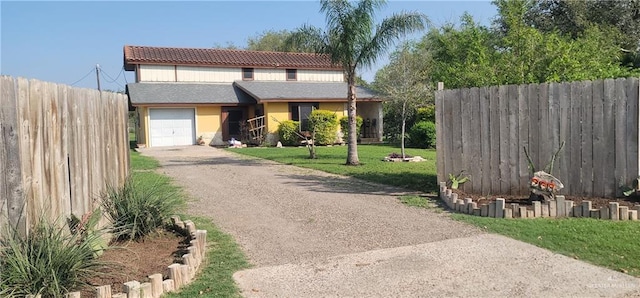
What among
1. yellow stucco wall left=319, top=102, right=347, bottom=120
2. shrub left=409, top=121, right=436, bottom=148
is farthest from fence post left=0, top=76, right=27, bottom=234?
yellow stucco wall left=319, top=102, right=347, bottom=120

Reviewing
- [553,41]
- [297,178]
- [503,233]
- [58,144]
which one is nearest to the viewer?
[58,144]

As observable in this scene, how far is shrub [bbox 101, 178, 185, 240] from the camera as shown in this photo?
18.1 ft

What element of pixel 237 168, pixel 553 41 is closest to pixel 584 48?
pixel 553 41

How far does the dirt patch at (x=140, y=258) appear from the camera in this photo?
14.0 feet

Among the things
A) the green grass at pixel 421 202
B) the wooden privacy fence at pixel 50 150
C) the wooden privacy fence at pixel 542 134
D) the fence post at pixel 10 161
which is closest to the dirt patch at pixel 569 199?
the wooden privacy fence at pixel 542 134

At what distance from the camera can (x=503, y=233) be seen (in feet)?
19.5

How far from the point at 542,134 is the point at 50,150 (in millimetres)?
6680

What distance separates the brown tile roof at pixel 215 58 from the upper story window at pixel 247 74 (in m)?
0.36

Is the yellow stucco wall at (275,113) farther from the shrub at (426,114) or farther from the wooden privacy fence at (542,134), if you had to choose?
the wooden privacy fence at (542,134)

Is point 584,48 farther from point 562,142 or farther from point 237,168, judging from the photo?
point 237,168

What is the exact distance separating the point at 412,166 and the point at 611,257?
893 cm

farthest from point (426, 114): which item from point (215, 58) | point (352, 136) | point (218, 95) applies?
point (215, 58)

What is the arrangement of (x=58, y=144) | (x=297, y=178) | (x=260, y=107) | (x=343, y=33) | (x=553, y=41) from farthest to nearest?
(x=260, y=107) < (x=343, y=33) < (x=297, y=178) < (x=553, y=41) < (x=58, y=144)

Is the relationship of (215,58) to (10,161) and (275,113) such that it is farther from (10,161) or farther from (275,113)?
(10,161)
